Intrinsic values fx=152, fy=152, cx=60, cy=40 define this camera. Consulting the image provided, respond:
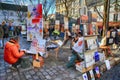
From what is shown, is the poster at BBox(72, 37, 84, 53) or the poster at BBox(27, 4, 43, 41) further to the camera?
the poster at BBox(27, 4, 43, 41)

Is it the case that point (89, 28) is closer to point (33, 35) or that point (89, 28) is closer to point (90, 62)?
point (90, 62)

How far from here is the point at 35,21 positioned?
17.8 feet

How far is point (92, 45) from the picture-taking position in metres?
5.11

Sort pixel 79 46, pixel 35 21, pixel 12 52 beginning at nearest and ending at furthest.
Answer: pixel 12 52 < pixel 79 46 < pixel 35 21

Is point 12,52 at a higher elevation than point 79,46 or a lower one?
lower

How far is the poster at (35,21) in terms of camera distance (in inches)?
209

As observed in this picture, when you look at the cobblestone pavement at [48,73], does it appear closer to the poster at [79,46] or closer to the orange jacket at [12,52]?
the orange jacket at [12,52]

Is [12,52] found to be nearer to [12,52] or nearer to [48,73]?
[12,52]

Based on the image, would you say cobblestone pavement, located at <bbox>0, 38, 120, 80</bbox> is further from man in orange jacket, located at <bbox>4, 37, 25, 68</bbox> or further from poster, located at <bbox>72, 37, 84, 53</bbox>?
poster, located at <bbox>72, 37, 84, 53</bbox>

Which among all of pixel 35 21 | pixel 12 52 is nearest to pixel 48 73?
pixel 12 52

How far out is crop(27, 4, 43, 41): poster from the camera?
530cm

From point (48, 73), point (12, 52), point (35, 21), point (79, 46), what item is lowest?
point (48, 73)

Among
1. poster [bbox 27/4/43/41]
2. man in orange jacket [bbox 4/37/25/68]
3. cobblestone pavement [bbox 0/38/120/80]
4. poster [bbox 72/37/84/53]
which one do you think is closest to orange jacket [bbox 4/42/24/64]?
man in orange jacket [bbox 4/37/25/68]

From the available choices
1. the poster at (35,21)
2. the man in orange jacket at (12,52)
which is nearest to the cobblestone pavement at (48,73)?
the man in orange jacket at (12,52)
